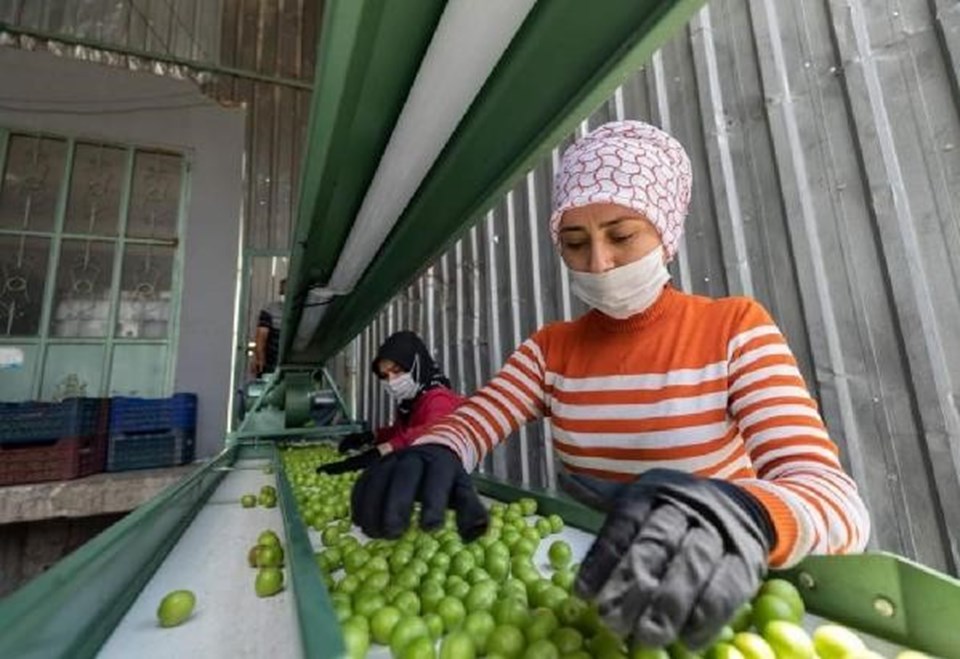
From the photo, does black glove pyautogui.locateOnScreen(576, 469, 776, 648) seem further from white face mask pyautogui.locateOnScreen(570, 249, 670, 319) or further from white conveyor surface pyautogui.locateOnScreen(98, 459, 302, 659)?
white face mask pyautogui.locateOnScreen(570, 249, 670, 319)

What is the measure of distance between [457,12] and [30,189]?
8.40 metres

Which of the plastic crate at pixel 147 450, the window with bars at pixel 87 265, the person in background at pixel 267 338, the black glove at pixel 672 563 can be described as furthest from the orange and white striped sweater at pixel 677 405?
the window with bars at pixel 87 265

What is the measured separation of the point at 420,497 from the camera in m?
0.98

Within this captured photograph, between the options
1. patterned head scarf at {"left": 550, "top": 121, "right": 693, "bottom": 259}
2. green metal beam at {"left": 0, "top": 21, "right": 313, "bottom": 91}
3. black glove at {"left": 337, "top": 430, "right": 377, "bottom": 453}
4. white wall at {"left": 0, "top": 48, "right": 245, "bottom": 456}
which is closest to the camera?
patterned head scarf at {"left": 550, "top": 121, "right": 693, "bottom": 259}

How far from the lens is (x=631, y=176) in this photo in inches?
52.0

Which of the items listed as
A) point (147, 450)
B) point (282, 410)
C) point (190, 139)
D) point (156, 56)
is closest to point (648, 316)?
point (282, 410)

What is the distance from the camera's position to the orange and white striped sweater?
1.03m

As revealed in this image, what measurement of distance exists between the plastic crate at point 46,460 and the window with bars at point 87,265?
151 cm

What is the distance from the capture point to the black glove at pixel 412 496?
3.03ft

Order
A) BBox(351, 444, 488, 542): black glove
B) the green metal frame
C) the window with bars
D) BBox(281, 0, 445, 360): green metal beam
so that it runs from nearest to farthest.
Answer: BBox(281, 0, 445, 360): green metal beam, BBox(351, 444, 488, 542): black glove, the green metal frame, the window with bars

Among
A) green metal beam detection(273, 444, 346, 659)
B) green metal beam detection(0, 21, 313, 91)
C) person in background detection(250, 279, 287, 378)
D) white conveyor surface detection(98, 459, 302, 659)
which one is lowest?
white conveyor surface detection(98, 459, 302, 659)

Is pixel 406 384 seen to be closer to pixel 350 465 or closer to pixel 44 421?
pixel 350 465

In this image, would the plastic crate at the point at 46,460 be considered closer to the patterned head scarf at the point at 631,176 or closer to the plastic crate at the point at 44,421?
the plastic crate at the point at 44,421

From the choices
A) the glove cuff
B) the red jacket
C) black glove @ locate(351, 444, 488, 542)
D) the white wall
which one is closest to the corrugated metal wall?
the glove cuff
